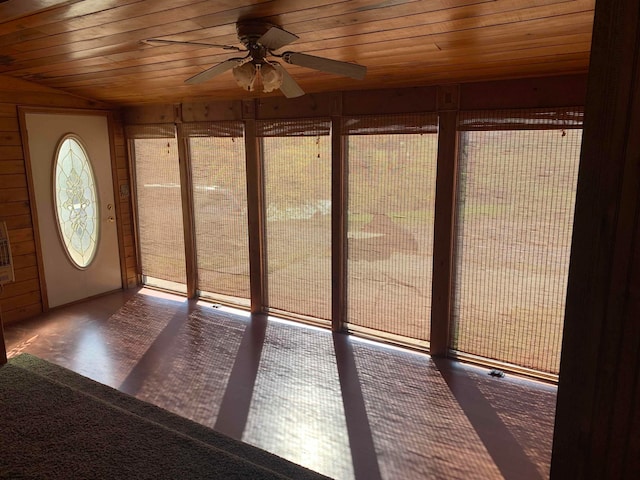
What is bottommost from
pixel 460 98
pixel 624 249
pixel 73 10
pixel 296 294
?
pixel 296 294

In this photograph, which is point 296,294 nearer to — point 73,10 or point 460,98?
point 460,98

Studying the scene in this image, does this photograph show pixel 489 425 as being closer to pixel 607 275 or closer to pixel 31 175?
pixel 607 275

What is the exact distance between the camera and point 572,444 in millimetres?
886

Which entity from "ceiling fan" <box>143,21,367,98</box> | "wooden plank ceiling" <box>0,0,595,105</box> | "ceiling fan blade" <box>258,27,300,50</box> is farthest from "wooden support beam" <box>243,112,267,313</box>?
"ceiling fan blade" <box>258,27,300,50</box>

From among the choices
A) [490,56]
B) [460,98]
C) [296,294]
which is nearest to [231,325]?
[296,294]

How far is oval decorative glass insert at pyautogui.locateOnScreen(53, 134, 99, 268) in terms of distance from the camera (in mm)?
4965

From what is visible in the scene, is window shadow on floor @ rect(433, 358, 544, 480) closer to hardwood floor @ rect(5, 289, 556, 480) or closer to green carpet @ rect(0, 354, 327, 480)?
hardwood floor @ rect(5, 289, 556, 480)

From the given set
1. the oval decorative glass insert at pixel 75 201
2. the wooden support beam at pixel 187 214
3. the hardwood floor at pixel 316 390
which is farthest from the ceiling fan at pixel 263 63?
the oval decorative glass insert at pixel 75 201

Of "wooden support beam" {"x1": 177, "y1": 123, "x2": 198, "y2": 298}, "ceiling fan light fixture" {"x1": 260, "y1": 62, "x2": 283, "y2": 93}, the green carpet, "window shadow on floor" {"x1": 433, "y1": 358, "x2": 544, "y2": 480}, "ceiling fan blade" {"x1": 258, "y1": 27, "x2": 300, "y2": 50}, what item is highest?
"ceiling fan blade" {"x1": 258, "y1": 27, "x2": 300, "y2": 50}

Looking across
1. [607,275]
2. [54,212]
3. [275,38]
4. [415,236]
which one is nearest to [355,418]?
[415,236]

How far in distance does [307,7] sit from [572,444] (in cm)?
191

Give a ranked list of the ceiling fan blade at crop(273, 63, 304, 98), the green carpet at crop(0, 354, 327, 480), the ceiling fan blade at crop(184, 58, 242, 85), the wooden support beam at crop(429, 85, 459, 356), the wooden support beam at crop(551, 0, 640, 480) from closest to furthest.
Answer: the wooden support beam at crop(551, 0, 640, 480)
the green carpet at crop(0, 354, 327, 480)
the ceiling fan blade at crop(184, 58, 242, 85)
the ceiling fan blade at crop(273, 63, 304, 98)
the wooden support beam at crop(429, 85, 459, 356)

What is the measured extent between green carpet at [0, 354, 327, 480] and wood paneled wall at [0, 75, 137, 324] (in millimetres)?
2623

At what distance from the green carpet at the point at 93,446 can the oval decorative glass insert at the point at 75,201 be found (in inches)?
117
